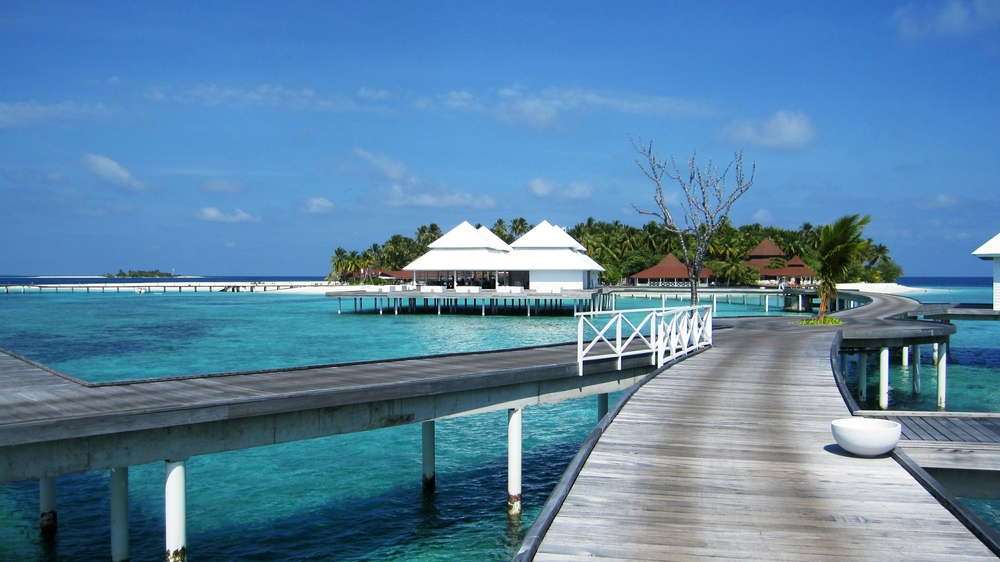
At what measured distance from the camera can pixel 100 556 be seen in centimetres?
890

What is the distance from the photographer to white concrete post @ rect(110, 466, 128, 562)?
8016 millimetres

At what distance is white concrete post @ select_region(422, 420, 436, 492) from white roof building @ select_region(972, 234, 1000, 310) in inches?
898

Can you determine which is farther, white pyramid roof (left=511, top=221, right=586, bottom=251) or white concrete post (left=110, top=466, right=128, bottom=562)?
white pyramid roof (left=511, top=221, right=586, bottom=251)

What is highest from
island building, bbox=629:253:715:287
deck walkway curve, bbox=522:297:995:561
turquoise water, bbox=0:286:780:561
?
island building, bbox=629:253:715:287

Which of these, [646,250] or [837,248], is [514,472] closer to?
[837,248]

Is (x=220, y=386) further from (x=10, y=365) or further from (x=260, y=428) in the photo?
(x=10, y=365)

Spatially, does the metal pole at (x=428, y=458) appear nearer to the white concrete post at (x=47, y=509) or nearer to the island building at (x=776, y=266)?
the white concrete post at (x=47, y=509)

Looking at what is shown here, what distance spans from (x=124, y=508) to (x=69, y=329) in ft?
130

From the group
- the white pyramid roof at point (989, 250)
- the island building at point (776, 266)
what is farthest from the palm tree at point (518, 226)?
the white pyramid roof at point (989, 250)

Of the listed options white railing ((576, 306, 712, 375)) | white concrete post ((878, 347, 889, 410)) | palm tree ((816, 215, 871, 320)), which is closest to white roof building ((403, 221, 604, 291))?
palm tree ((816, 215, 871, 320))

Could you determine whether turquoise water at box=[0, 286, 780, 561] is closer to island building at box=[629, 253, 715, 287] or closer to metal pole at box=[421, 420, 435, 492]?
metal pole at box=[421, 420, 435, 492]

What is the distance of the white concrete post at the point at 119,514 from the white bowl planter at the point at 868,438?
763 centimetres

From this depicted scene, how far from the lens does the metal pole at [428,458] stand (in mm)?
11492

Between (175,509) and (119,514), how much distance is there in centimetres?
126
